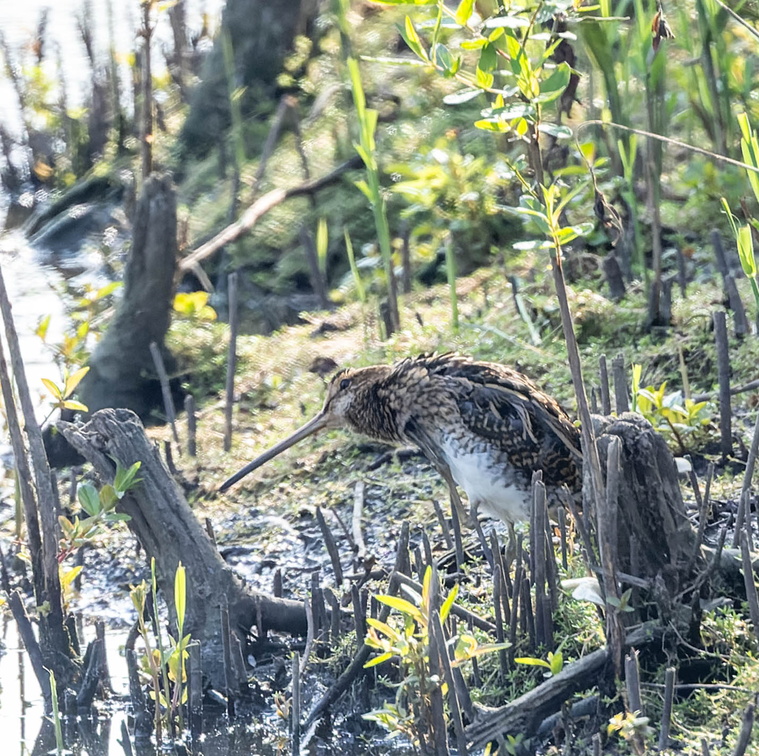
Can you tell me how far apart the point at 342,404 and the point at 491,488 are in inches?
35.0

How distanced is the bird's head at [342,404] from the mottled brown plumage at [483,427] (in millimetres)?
111

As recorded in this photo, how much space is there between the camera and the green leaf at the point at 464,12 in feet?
8.70

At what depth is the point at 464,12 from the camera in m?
2.68

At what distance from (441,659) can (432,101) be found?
5.96 m

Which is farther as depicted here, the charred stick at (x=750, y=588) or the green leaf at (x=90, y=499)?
the green leaf at (x=90, y=499)

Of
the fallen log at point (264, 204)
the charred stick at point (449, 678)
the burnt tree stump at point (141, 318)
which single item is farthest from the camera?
the fallen log at point (264, 204)

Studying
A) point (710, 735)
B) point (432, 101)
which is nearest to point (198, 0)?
point (432, 101)

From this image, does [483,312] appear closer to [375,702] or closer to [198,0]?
[375,702]

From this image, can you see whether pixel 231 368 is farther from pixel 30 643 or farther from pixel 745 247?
pixel 745 247

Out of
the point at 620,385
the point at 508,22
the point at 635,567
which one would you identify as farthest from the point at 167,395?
the point at 508,22

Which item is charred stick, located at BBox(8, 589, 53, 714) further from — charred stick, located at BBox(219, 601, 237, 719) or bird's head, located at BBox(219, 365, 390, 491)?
bird's head, located at BBox(219, 365, 390, 491)

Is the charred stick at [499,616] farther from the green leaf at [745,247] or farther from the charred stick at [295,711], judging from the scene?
the green leaf at [745,247]

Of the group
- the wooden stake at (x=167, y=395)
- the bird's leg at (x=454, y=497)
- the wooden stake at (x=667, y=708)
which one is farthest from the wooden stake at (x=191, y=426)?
the wooden stake at (x=667, y=708)

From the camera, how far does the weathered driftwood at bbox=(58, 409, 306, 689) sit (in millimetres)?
3703
